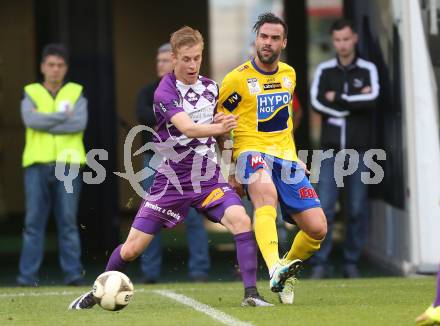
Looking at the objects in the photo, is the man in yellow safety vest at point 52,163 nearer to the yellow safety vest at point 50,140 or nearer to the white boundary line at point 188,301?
the yellow safety vest at point 50,140

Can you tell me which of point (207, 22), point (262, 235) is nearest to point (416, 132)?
point (262, 235)

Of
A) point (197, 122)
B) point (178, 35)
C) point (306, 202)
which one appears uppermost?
point (178, 35)

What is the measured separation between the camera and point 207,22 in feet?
73.3

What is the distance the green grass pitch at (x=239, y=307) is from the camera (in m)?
8.20

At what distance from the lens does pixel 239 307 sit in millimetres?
8992

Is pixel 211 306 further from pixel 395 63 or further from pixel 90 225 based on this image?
pixel 90 225

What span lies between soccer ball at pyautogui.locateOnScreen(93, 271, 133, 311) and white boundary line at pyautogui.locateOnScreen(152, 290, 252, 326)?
0.58m

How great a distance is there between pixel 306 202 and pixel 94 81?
257 inches

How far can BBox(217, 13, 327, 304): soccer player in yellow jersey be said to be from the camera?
368 inches

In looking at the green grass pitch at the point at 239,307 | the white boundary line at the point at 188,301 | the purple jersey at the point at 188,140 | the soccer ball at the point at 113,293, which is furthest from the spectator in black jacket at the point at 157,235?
the soccer ball at the point at 113,293

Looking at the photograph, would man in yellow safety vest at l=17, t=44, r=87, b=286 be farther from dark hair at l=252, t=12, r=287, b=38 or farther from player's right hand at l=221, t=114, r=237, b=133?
player's right hand at l=221, t=114, r=237, b=133

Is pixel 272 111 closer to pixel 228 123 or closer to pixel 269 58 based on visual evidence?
pixel 269 58

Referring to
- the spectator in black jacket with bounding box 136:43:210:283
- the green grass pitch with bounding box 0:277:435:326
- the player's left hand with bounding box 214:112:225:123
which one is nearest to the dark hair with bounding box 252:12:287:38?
the player's left hand with bounding box 214:112:225:123

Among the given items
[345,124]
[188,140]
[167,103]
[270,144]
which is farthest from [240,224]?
[345,124]
